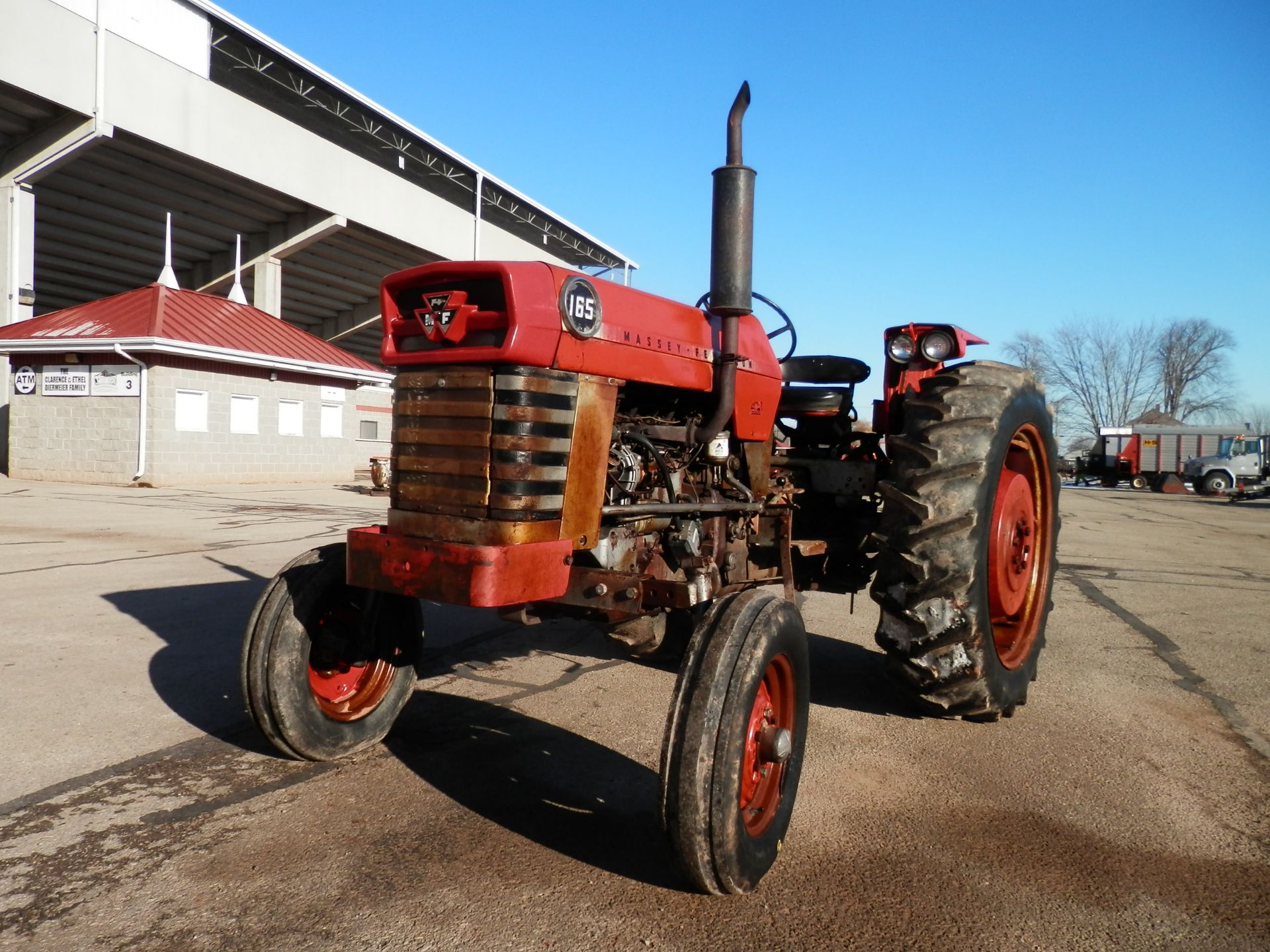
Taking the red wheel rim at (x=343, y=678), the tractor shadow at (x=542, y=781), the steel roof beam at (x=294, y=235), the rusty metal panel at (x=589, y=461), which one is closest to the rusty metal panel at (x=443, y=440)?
the rusty metal panel at (x=589, y=461)

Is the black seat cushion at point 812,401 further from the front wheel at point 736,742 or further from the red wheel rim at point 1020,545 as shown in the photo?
the front wheel at point 736,742

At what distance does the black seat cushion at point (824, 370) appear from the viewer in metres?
4.81

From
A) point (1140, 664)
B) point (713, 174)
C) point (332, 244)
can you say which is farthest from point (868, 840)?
point (332, 244)

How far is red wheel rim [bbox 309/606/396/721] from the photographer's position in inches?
133

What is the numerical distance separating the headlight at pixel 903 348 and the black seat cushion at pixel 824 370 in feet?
0.86

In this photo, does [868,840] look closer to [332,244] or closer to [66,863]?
[66,863]

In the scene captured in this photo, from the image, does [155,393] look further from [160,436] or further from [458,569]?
[458,569]

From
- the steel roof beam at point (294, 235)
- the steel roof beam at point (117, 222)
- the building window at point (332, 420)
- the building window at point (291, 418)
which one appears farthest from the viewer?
the steel roof beam at point (294, 235)

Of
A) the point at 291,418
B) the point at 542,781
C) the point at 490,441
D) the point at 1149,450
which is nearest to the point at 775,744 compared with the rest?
the point at 542,781

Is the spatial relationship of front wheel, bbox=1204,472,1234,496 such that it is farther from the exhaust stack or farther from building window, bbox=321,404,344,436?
the exhaust stack

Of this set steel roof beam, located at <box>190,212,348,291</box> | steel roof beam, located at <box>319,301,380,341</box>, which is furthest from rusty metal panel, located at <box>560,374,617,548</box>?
steel roof beam, located at <box>319,301,380,341</box>

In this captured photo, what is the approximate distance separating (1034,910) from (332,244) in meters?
26.8

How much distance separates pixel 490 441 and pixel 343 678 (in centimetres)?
130

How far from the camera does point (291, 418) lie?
18891 mm
